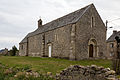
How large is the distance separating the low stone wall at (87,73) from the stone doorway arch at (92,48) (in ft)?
46.1

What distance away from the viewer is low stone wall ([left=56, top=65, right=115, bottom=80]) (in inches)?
273

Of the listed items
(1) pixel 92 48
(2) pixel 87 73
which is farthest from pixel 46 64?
(1) pixel 92 48

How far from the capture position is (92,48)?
76.4ft

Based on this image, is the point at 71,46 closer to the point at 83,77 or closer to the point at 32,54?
the point at 83,77

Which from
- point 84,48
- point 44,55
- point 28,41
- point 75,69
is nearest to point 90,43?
point 84,48

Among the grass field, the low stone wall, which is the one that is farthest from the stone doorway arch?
the low stone wall

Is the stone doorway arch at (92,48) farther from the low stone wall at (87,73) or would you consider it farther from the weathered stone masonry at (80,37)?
the low stone wall at (87,73)

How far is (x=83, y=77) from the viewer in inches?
325

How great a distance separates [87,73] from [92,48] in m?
15.7

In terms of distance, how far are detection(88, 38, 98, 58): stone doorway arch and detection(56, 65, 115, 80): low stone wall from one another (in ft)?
46.1

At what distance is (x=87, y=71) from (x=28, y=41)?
3403 centimetres

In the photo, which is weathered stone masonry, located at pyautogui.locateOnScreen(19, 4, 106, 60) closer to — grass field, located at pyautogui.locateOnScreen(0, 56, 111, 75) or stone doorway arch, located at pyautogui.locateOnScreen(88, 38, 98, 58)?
stone doorway arch, located at pyautogui.locateOnScreen(88, 38, 98, 58)

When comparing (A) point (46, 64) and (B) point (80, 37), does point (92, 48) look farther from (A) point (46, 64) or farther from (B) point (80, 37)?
(A) point (46, 64)

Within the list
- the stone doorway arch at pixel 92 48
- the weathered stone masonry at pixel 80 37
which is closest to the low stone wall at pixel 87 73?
the weathered stone masonry at pixel 80 37
